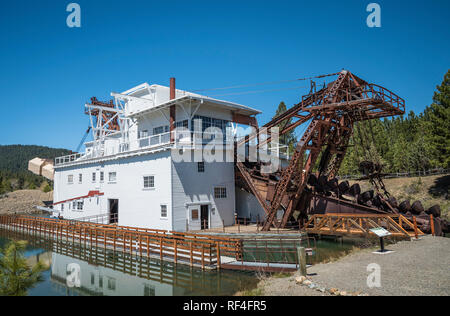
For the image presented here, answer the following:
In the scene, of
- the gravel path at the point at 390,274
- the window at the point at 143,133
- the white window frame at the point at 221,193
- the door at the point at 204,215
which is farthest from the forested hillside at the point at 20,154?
the gravel path at the point at 390,274

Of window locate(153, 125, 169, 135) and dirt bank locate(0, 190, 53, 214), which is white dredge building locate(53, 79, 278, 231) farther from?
dirt bank locate(0, 190, 53, 214)

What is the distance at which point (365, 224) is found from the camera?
18.1 meters

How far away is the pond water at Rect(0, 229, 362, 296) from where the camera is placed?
42.1 ft

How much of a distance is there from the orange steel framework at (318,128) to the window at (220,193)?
6.56 ft

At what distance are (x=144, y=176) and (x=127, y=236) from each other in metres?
4.83

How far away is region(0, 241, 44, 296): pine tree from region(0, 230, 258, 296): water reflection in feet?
17.3

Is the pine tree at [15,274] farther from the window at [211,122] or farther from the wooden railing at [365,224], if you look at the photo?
the window at [211,122]

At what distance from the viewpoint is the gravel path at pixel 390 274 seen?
30.1 ft

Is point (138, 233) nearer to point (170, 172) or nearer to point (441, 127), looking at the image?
point (170, 172)

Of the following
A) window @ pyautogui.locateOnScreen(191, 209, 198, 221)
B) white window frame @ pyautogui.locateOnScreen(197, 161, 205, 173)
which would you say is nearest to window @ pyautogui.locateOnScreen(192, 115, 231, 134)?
white window frame @ pyautogui.locateOnScreen(197, 161, 205, 173)
